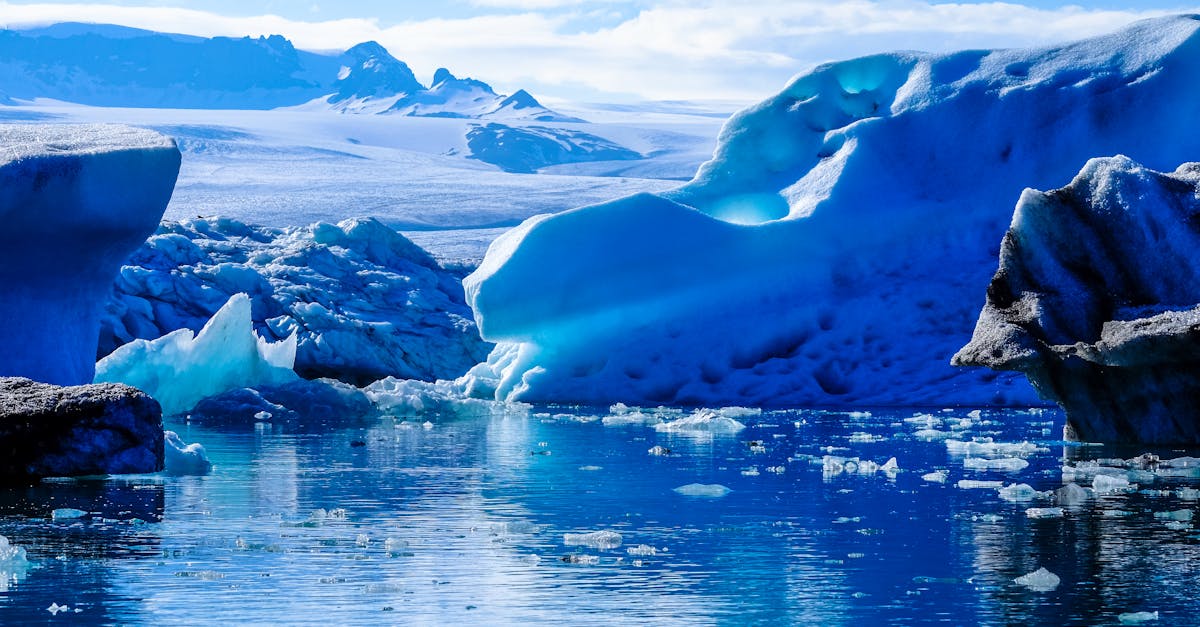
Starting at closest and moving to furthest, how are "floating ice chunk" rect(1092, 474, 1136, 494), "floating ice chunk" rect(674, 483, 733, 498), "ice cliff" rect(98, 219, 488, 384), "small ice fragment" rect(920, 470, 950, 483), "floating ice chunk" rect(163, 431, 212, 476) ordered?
"floating ice chunk" rect(1092, 474, 1136, 494), "floating ice chunk" rect(674, 483, 733, 498), "small ice fragment" rect(920, 470, 950, 483), "floating ice chunk" rect(163, 431, 212, 476), "ice cliff" rect(98, 219, 488, 384)

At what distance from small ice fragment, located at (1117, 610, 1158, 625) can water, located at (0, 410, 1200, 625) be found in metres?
0.05

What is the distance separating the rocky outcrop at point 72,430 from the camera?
707 cm

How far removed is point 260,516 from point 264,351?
8782 mm

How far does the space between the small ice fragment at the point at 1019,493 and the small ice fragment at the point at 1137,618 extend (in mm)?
2597

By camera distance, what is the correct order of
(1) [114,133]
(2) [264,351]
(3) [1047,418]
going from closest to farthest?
(1) [114,133] → (3) [1047,418] → (2) [264,351]

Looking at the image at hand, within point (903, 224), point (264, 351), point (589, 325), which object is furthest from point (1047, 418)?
point (264, 351)

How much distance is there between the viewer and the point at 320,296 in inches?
750

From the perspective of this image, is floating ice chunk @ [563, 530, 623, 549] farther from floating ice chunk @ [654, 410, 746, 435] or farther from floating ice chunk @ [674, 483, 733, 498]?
floating ice chunk @ [654, 410, 746, 435]

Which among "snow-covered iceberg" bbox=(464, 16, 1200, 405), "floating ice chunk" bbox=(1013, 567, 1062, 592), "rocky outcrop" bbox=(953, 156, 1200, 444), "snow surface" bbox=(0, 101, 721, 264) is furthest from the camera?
"snow surface" bbox=(0, 101, 721, 264)

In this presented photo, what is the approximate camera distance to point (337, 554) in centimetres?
510

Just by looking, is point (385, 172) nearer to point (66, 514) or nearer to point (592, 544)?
point (66, 514)

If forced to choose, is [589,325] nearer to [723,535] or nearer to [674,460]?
[674,460]

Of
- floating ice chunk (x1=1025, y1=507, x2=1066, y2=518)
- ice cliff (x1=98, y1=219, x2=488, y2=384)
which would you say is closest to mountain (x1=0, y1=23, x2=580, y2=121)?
ice cliff (x1=98, y1=219, x2=488, y2=384)

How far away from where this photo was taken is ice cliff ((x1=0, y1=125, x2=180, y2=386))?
33.5 ft
